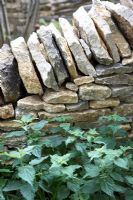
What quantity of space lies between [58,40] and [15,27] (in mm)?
3410

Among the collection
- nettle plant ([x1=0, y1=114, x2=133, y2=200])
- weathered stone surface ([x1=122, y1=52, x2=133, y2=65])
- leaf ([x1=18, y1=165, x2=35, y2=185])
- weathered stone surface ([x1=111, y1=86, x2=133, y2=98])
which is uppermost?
weathered stone surface ([x1=122, y1=52, x2=133, y2=65])

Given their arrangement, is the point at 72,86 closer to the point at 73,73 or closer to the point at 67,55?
the point at 73,73

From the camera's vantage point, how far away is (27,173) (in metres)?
1.83

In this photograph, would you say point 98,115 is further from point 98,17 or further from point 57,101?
point 98,17

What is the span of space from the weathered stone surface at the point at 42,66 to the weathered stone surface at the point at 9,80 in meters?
0.13

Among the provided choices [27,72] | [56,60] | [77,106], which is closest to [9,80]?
[27,72]

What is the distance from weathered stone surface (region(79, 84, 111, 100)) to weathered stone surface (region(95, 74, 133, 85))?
0.11 ft

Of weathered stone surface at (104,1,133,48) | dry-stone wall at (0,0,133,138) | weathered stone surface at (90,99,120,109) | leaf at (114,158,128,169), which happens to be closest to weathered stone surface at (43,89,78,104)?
dry-stone wall at (0,0,133,138)

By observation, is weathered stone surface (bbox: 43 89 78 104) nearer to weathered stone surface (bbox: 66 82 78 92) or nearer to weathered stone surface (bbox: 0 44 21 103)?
weathered stone surface (bbox: 66 82 78 92)

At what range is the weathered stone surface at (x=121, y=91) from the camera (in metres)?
2.45

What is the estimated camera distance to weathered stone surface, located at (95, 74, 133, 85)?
2.41 m

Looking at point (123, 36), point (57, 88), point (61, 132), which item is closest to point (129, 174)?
point (61, 132)

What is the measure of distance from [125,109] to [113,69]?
0.90 ft

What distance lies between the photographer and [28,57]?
7.96ft
